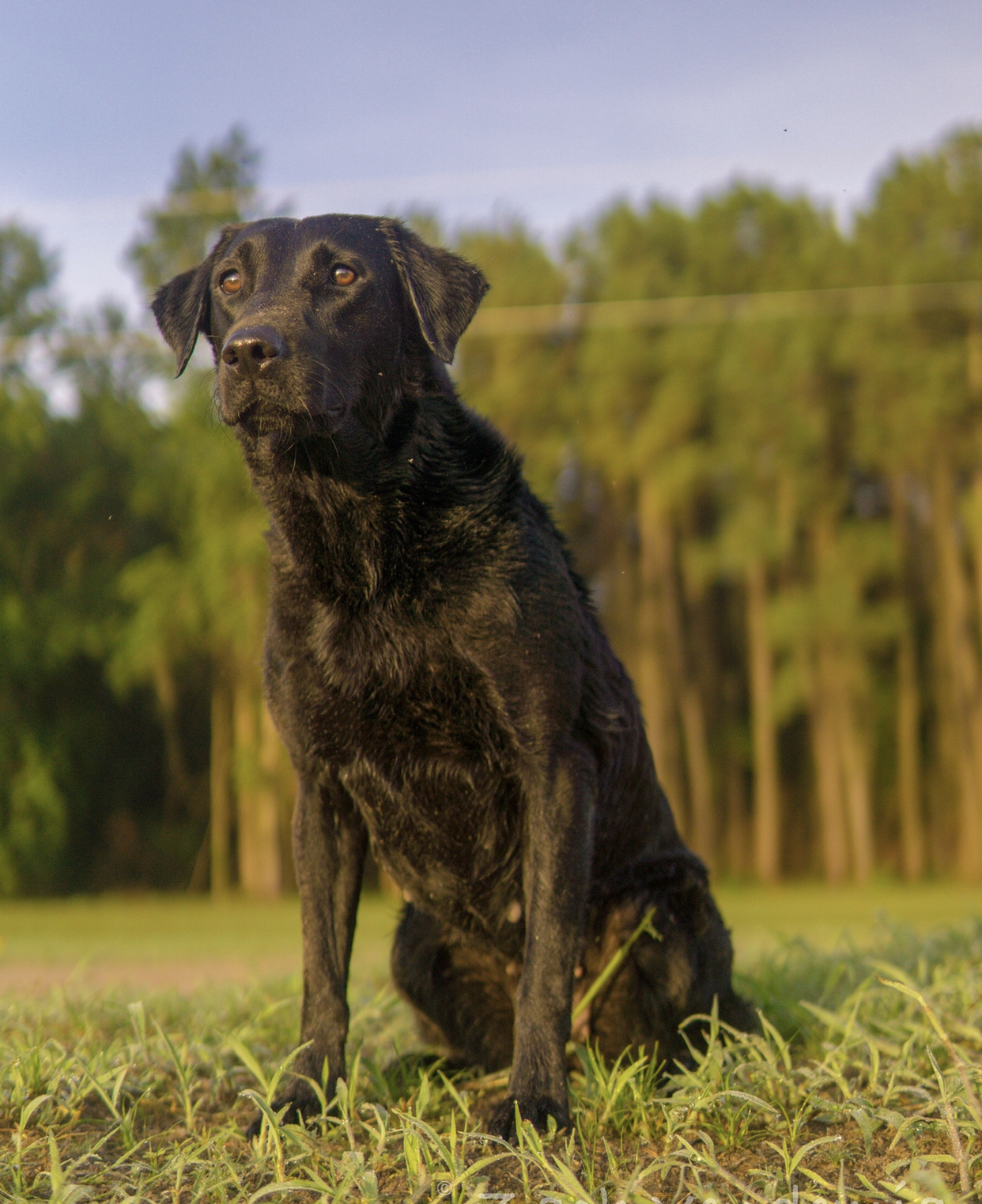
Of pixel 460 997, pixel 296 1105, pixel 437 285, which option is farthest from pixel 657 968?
pixel 437 285

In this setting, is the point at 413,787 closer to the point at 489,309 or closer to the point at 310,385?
the point at 310,385

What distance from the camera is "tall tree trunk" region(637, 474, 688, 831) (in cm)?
2809

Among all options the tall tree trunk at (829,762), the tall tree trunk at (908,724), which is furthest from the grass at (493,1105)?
the tall tree trunk at (908,724)

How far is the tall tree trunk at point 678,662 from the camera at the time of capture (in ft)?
93.8

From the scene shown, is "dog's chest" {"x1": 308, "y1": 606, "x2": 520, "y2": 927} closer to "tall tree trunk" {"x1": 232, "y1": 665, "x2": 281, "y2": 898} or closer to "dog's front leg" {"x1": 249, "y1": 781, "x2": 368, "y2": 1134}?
"dog's front leg" {"x1": 249, "y1": 781, "x2": 368, "y2": 1134}

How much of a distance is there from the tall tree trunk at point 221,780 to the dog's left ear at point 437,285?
25927 mm

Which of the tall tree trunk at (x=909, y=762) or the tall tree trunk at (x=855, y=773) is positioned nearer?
the tall tree trunk at (x=855, y=773)

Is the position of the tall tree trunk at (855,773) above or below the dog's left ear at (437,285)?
below

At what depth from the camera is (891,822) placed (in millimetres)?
32656

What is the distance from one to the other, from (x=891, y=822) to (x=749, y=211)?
1670 centimetres

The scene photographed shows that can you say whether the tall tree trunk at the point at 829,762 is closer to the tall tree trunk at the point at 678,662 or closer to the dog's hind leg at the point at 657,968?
the tall tree trunk at the point at 678,662

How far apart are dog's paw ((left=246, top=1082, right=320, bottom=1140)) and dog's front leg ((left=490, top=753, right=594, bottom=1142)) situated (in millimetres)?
497

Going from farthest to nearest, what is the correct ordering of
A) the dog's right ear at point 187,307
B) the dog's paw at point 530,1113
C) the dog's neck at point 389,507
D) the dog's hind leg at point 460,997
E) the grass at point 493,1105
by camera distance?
the dog's hind leg at point 460,997, the dog's right ear at point 187,307, the dog's neck at point 389,507, the dog's paw at point 530,1113, the grass at point 493,1105

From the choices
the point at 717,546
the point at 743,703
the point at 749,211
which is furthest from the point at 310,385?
the point at 743,703
